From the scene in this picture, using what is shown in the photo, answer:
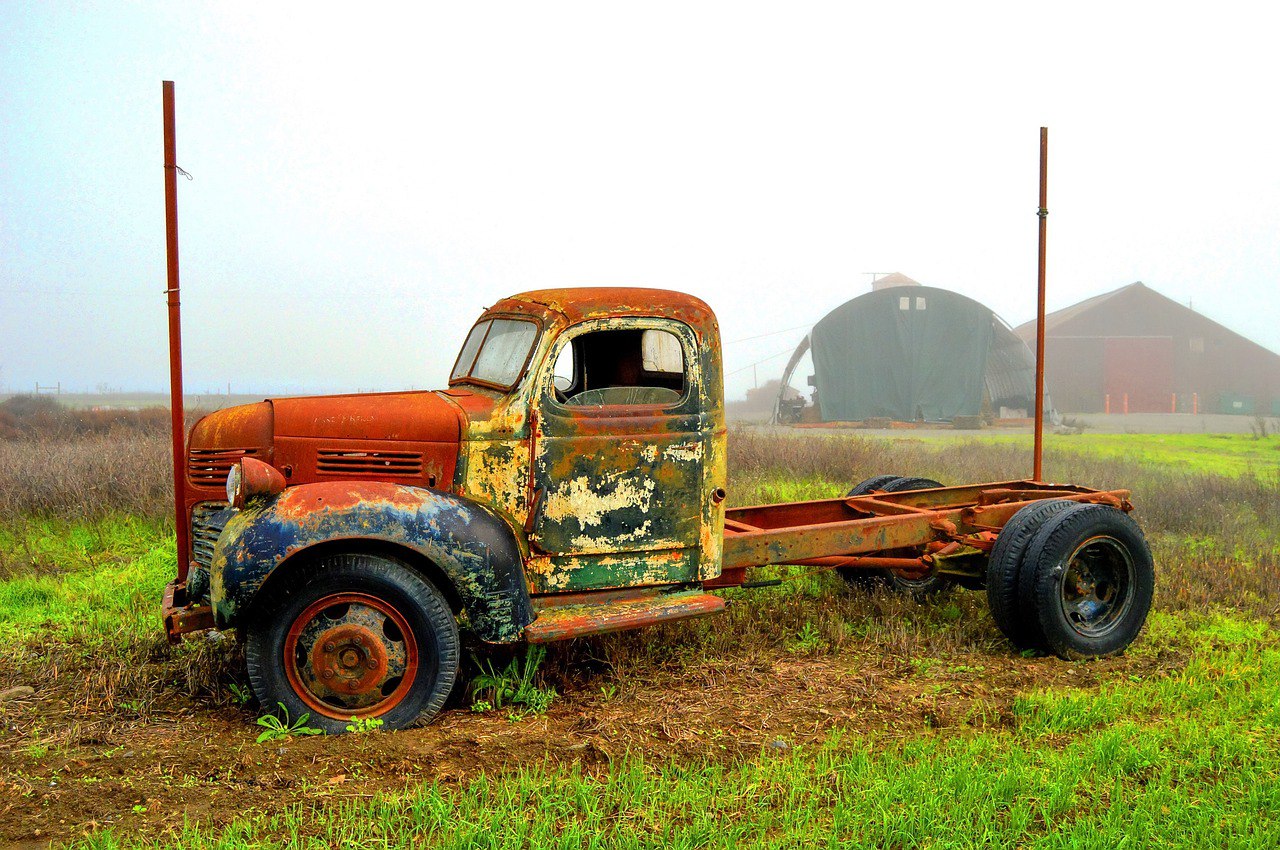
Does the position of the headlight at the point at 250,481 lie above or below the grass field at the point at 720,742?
above

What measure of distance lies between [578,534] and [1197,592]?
5020 millimetres

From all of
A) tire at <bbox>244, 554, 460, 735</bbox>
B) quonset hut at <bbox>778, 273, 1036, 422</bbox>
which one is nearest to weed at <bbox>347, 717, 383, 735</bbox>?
tire at <bbox>244, 554, 460, 735</bbox>

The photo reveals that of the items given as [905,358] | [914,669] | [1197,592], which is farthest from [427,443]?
[905,358]

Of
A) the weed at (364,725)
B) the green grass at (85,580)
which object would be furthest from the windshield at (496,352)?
the green grass at (85,580)

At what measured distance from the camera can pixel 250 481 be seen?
4387 mm

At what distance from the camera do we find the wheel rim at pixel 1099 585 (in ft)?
19.2

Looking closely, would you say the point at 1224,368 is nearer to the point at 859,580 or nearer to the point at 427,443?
the point at 859,580

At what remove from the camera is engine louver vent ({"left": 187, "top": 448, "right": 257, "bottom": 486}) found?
15.5 feet

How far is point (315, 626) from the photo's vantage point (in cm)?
435

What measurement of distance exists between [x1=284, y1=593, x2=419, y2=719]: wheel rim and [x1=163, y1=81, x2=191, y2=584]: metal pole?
121 centimetres

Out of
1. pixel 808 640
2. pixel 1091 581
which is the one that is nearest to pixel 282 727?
pixel 808 640

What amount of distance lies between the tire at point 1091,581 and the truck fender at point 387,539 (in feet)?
10.0

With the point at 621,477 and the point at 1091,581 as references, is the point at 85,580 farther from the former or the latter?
the point at 1091,581

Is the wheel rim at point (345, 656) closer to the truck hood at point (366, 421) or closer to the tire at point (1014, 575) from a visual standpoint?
the truck hood at point (366, 421)
